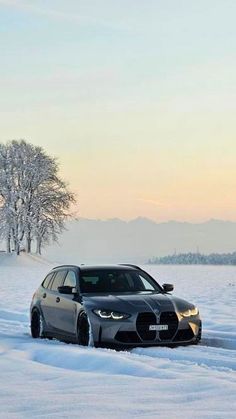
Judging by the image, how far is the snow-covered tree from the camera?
67500 millimetres

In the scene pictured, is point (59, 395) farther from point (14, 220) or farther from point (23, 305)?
point (14, 220)

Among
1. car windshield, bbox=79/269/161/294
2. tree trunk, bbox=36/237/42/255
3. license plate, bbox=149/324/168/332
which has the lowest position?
license plate, bbox=149/324/168/332

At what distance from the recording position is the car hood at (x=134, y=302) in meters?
12.2

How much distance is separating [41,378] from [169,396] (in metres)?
1.90

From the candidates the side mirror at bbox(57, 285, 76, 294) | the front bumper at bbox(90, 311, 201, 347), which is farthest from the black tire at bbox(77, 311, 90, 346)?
the side mirror at bbox(57, 285, 76, 294)

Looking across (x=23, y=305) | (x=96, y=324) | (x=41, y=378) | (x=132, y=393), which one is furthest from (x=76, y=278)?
(x=23, y=305)

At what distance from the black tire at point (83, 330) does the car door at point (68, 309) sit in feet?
0.71

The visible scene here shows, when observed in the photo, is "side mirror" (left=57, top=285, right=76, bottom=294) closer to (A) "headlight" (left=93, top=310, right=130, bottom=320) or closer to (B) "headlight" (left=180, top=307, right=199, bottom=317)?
(A) "headlight" (left=93, top=310, right=130, bottom=320)

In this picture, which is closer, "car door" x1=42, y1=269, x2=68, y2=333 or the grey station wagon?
the grey station wagon

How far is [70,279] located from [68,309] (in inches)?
35.9

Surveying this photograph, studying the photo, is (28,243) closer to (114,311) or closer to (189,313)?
(189,313)

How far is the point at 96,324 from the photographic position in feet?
39.8

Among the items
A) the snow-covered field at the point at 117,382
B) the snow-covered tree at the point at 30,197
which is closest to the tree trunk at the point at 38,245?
the snow-covered tree at the point at 30,197

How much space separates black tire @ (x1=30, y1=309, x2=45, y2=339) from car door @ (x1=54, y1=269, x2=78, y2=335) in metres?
0.93
